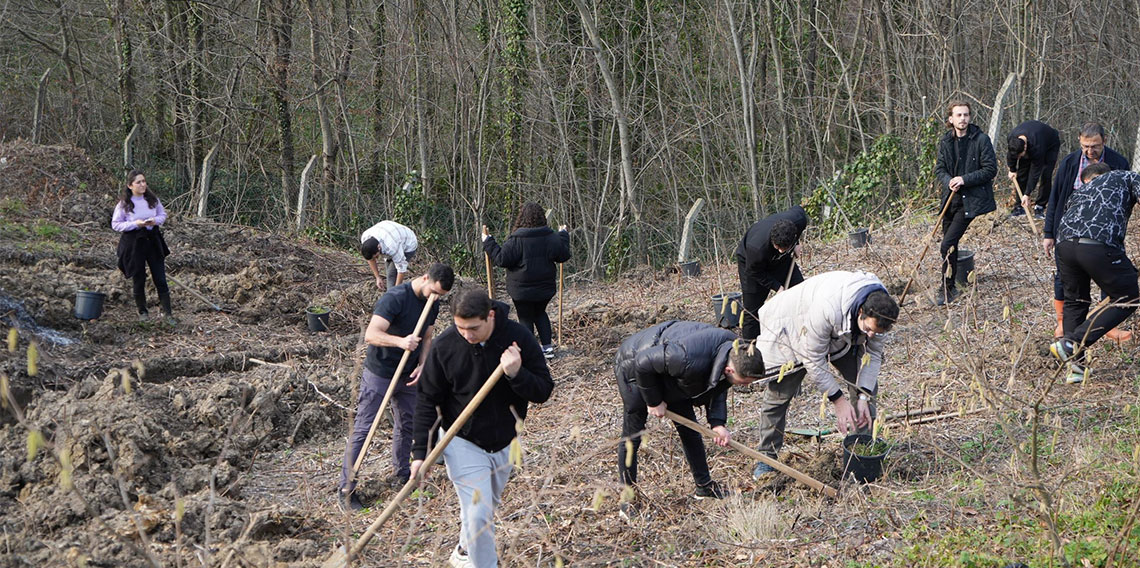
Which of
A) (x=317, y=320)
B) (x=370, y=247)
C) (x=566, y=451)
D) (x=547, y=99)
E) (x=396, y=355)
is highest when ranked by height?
(x=547, y=99)

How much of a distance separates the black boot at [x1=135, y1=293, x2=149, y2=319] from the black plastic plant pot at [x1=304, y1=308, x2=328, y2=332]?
5.38ft

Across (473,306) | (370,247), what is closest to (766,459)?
(473,306)

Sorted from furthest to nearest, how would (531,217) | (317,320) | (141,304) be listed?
(317,320) → (141,304) → (531,217)

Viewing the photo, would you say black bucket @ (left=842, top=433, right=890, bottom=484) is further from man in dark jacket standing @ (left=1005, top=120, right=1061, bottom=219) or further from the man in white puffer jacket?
man in dark jacket standing @ (left=1005, top=120, right=1061, bottom=219)

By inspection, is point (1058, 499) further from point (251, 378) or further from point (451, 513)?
point (251, 378)

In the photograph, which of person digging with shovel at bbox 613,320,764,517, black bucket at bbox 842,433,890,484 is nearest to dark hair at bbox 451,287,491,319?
person digging with shovel at bbox 613,320,764,517

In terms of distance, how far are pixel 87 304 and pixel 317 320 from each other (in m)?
2.21

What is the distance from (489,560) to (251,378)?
14.6 ft

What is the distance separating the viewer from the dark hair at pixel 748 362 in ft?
15.2

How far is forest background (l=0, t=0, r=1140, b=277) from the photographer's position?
54.6 feet

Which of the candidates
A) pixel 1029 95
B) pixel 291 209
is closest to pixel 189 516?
pixel 291 209

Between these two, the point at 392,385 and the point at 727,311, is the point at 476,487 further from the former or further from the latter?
the point at 727,311

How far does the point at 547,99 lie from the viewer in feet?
56.9

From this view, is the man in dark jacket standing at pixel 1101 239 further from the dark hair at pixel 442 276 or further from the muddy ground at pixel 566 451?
the dark hair at pixel 442 276
